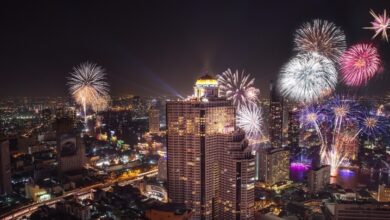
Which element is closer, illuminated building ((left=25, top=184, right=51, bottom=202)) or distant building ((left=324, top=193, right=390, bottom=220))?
distant building ((left=324, top=193, right=390, bottom=220))

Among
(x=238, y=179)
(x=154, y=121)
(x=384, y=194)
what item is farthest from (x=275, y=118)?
(x=238, y=179)

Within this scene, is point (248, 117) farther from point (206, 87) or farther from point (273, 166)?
point (273, 166)

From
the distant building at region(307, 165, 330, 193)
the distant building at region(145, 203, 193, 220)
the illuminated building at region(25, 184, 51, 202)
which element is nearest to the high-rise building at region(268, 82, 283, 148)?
the distant building at region(307, 165, 330, 193)

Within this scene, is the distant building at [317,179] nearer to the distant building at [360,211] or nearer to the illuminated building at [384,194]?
the illuminated building at [384,194]

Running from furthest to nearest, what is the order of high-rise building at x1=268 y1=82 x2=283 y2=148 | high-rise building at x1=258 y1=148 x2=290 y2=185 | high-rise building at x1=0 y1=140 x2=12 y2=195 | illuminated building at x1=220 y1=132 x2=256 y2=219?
high-rise building at x1=268 y1=82 x2=283 y2=148 < high-rise building at x1=258 y1=148 x2=290 y2=185 < high-rise building at x1=0 y1=140 x2=12 y2=195 < illuminated building at x1=220 y1=132 x2=256 y2=219

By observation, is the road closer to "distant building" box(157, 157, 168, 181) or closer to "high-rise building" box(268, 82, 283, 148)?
"distant building" box(157, 157, 168, 181)

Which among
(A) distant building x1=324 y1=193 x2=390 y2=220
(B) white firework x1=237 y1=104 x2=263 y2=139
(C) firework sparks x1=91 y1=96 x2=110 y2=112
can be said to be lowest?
(A) distant building x1=324 y1=193 x2=390 y2=220
